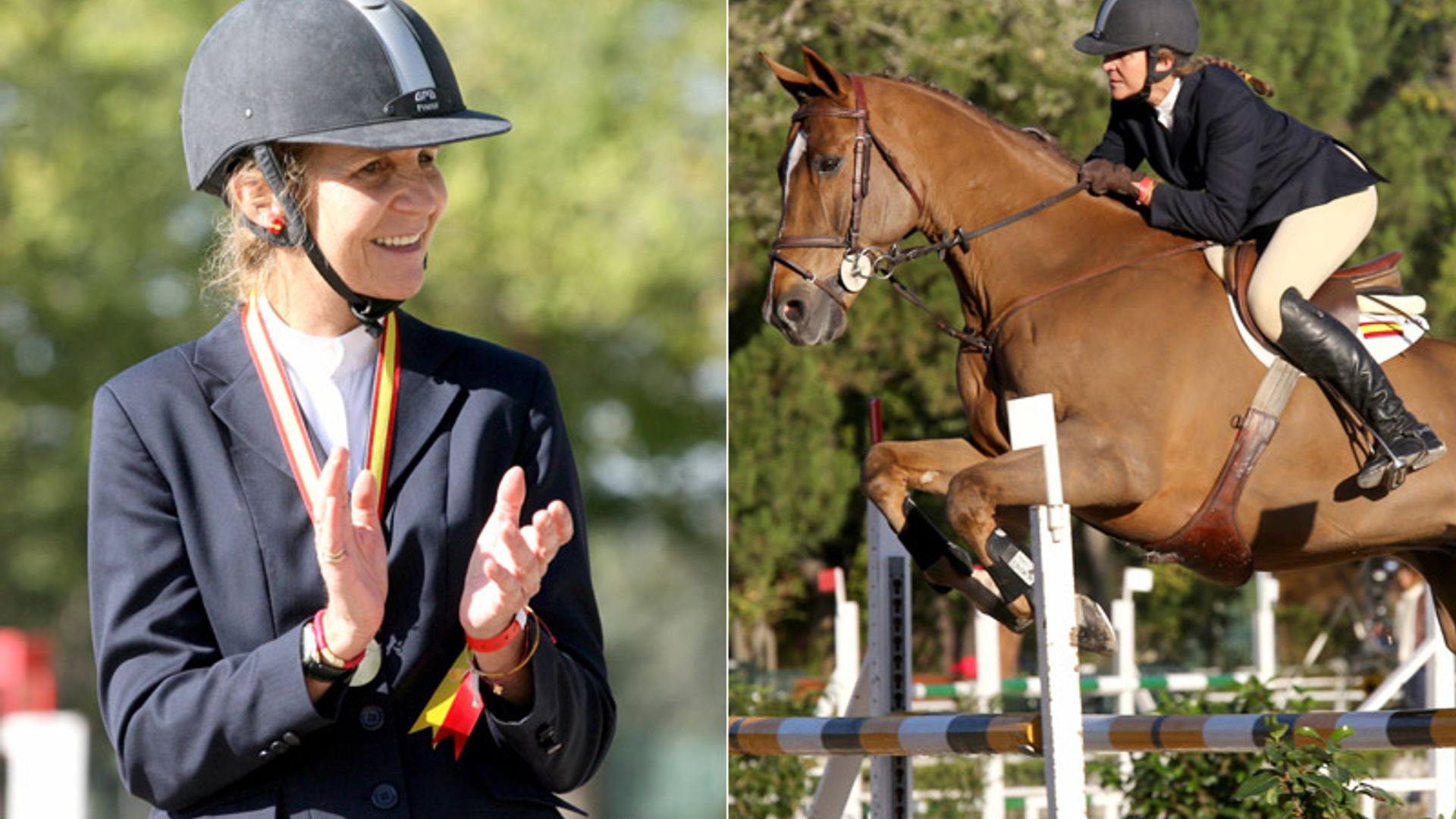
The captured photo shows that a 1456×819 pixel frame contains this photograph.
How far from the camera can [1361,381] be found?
416cm

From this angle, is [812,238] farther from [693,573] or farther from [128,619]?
[693,573]

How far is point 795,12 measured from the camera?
44.5ft

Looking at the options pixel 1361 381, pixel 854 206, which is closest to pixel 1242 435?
pixel 1361 381

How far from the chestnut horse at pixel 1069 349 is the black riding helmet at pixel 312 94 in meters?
2.60

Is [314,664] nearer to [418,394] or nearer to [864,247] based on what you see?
[418,394]

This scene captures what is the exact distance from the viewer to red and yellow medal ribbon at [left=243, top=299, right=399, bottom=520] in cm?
166

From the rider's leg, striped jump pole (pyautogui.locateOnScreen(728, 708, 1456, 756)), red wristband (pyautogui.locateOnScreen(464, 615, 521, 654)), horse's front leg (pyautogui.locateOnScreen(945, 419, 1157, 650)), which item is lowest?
red wristband (pyautogui.locateOnScreen(464, 615, 521, 654))

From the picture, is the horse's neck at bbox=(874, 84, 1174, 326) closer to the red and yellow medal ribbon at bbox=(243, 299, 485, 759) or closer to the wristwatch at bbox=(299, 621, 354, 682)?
the red and yellow medal ribbon at bbox=(243, 299, 485, 759)

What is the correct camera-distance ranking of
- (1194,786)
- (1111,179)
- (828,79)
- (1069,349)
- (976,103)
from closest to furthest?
(1069,349) < (1111,179) < (828,79) < (1194,786) < (976,103)

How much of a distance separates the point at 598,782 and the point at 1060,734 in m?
10.8

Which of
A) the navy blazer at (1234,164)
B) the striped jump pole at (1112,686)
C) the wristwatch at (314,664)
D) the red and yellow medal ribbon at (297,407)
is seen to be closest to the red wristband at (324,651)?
the wristwatch at (314,664)

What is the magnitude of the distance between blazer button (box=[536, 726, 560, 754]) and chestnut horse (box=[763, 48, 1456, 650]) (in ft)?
8.61

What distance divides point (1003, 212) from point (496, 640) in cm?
330

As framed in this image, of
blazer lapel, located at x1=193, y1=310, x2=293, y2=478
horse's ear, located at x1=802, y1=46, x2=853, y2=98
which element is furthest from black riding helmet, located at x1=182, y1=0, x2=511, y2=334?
horse's ear, located at x1=802, y1=46, x2=853, y2=98
